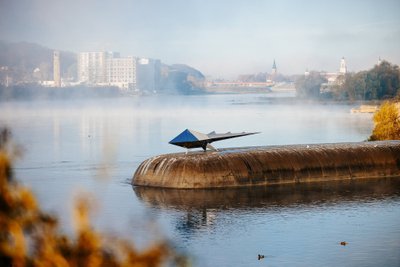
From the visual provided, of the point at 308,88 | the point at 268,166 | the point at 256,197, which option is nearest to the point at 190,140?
the point at 268,166

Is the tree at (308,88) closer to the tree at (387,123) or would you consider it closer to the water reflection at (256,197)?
the tree at (387,123)

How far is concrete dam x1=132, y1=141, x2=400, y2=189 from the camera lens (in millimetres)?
37500

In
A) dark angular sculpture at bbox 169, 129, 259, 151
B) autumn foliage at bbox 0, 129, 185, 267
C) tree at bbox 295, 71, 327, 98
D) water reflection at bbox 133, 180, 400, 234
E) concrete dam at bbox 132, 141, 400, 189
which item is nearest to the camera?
autumn foliage at bbox 0, 129, 185, 267

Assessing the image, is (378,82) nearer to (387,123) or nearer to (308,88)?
(308,88)

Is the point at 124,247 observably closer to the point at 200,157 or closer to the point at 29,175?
the point at 200,157

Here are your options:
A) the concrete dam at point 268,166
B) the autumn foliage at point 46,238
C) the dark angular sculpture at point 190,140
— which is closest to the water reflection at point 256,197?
the concrete dam at point 268,166

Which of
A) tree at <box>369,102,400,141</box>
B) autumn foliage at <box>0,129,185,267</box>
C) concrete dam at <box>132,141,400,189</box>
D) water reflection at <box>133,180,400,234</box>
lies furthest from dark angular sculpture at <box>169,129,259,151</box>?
autumn foliage at <box>0,129,185,267</box>

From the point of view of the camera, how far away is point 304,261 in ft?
80.9

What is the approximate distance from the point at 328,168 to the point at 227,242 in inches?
568

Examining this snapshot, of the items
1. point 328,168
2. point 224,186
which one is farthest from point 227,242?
point 328,168

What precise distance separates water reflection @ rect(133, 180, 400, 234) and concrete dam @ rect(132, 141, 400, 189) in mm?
481

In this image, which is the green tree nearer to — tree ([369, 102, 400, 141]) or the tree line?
the tree line

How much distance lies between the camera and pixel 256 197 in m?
35.9

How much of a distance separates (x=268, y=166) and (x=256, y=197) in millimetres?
3439
